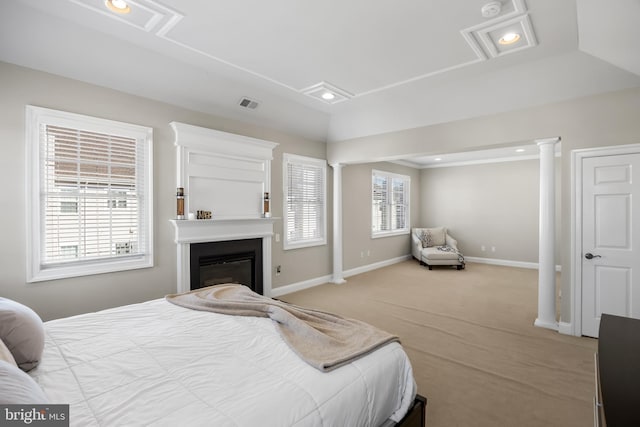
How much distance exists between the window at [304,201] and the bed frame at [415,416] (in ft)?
11.6

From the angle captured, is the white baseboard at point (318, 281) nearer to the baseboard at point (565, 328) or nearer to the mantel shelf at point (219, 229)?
the mantel shelf at point (219, 229)

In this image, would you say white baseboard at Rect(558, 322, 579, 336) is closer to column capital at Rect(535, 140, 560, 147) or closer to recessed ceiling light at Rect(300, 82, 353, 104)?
column capital at Rect(535, 140, 560, 147)

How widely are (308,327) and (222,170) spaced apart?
9.49ft

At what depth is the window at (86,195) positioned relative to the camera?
2.82 m

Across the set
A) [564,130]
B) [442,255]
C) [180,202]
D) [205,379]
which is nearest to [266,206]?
[180,202]

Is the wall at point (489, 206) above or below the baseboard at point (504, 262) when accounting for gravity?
above

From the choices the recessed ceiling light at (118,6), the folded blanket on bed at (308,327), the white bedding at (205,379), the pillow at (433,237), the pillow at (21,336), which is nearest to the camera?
the white bedding at (205,379)

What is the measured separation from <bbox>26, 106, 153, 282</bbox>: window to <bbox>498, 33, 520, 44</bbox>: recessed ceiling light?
374 cm

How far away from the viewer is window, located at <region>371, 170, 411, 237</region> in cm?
723

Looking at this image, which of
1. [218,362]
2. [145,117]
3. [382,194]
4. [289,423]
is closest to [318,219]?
[382,194]

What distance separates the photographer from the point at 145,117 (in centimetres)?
348

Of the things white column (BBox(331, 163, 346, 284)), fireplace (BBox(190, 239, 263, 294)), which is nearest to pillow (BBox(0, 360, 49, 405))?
fireplace (BBox(190, 239, 263, 294))

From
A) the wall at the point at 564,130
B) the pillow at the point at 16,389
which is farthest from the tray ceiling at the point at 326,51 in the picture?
the pillow at the point at 16,389

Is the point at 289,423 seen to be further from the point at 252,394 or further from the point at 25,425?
the point at 25,425
